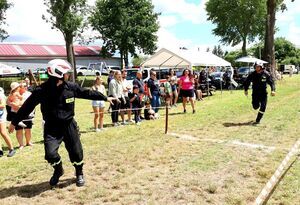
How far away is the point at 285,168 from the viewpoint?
20.9 ft

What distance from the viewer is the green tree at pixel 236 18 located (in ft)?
199

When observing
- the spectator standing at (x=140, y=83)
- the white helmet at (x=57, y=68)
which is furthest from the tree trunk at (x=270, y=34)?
the white helmet at (x=57, y=68)

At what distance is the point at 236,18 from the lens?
6119cm

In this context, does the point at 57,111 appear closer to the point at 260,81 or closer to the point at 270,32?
the point at 260,81

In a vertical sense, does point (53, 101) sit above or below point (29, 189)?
above

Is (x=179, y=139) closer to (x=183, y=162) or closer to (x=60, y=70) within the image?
(x=183, y=162)

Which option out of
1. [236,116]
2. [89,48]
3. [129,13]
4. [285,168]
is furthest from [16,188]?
[89,48]

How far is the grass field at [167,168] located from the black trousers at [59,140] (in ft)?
1.44

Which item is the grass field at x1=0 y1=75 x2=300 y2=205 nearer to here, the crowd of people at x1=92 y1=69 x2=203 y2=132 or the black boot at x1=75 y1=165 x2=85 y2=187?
the black boot at x1=75 y1=165 x2=85 y2=187

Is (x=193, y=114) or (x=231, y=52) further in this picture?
(x=231, y=52)

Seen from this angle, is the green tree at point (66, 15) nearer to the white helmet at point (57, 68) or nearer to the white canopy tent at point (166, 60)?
the white canopy tent at point (166, 60)

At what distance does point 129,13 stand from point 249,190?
41.6 meters

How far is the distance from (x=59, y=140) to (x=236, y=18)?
59.0 metres

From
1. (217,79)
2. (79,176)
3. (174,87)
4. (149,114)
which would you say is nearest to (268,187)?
(79,176)
